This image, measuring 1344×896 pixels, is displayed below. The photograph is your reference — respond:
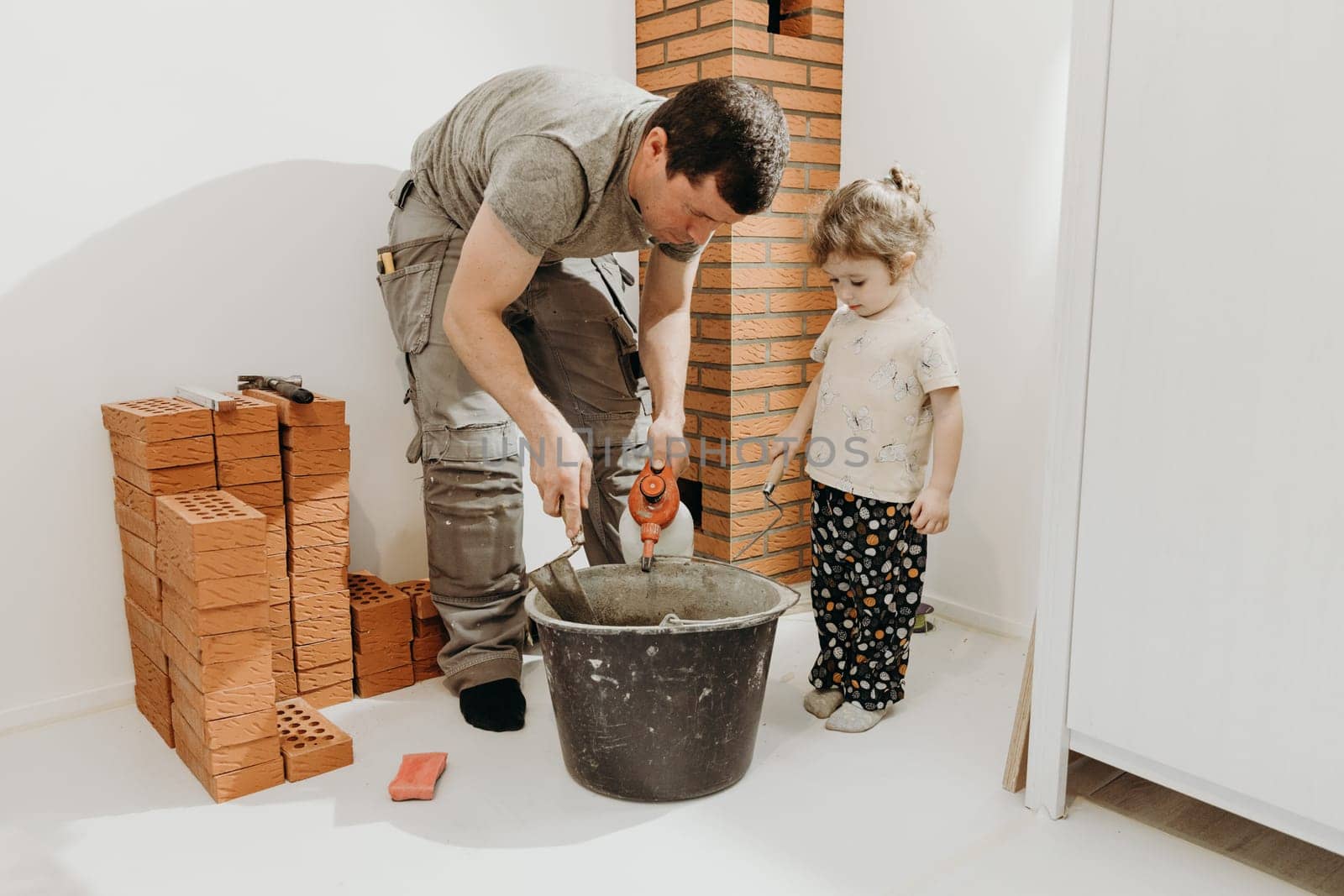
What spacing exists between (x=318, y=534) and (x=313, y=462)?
0.15 m

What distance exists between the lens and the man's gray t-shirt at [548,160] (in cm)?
Answer: 156

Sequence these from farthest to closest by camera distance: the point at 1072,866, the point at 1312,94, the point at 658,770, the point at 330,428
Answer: the point at 330,428
the point at 658,770
the point at 1072,866
the point at 1312,94

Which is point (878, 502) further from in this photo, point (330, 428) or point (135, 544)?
point (135, 544)

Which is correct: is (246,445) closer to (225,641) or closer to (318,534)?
(318,534)

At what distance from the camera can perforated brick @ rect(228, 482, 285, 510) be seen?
1.86 metres

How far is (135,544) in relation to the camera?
6.18ft

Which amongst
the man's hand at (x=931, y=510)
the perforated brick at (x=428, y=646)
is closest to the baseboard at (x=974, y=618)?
the man's hand at (x=931, y=510)

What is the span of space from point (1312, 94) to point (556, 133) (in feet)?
3.50

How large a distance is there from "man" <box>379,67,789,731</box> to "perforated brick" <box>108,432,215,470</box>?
16.0 inches

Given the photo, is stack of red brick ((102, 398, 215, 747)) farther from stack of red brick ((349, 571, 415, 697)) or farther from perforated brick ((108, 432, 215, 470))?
stack of red brick ((349, 571, 415, 697))

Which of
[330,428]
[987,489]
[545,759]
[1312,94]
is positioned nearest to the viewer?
[1312,94]

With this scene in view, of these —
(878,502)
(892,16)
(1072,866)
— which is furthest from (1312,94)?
(892,16)

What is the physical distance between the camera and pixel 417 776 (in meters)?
1.66

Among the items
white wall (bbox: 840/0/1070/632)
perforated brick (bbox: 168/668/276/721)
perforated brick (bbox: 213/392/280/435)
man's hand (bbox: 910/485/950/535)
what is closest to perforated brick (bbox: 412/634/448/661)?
perforated brick (bbox: 168/668/276/721)
